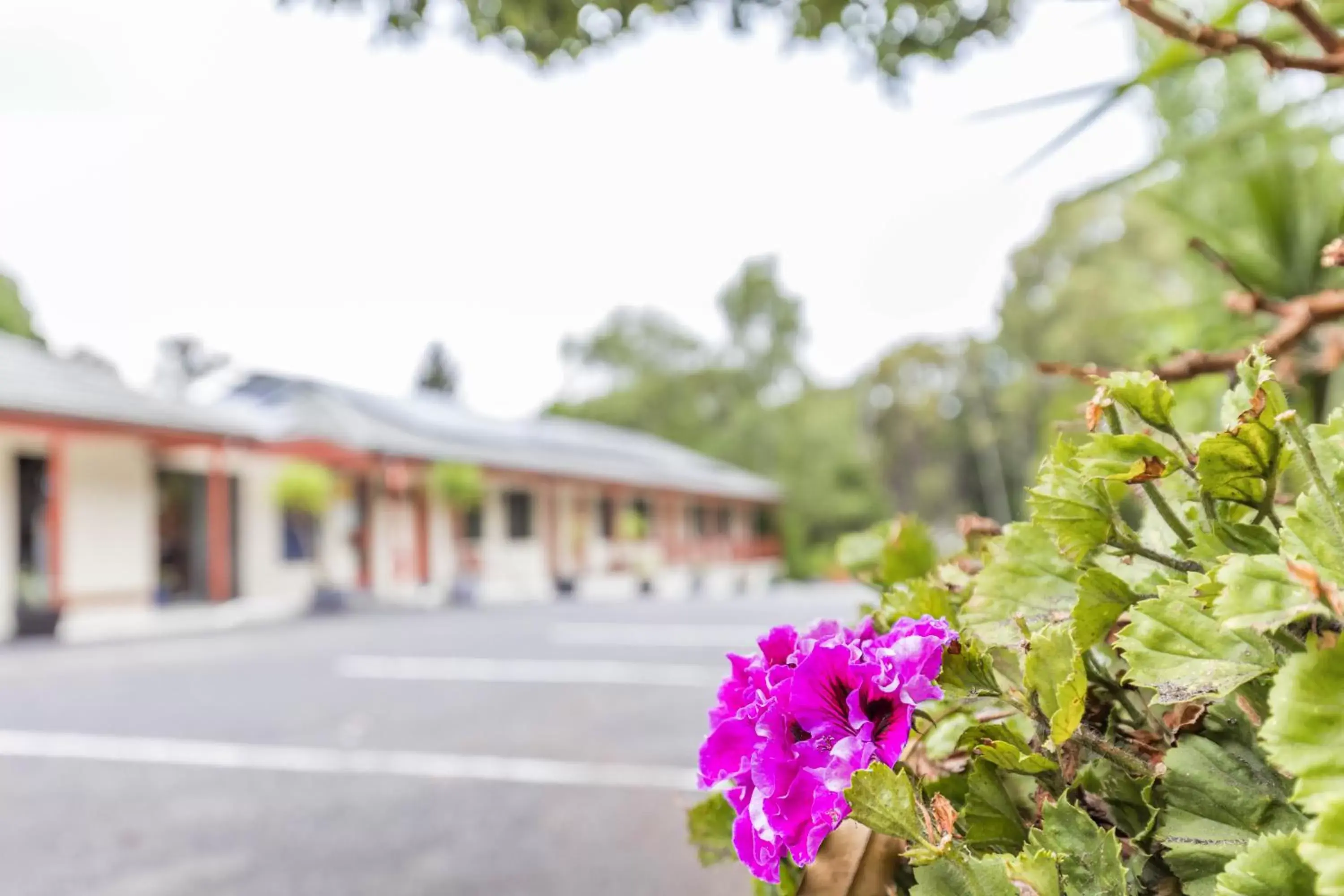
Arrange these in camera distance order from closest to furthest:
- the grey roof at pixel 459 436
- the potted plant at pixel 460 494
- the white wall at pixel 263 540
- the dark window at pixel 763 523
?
1. the white wall at pixel 263 540
2. the grey roof at pixel 459 436
3. the potted plant at pixel 460 494
4. the dark window at pixel 763 523

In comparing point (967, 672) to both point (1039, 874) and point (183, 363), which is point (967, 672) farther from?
point (183, 363)

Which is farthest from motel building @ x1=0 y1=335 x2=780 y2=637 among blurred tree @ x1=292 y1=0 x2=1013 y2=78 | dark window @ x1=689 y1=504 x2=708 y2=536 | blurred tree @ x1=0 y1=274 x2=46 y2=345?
blurred tree @ x1=292 y1=0 x2=1013 y2=78

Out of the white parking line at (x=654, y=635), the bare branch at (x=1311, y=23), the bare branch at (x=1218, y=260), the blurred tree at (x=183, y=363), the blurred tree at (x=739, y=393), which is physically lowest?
the white parking line at (x=654, y=635)

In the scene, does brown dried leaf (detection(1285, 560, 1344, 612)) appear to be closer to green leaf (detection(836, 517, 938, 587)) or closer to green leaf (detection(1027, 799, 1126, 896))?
green leaf (detection(1027, 799, 1126, 896))

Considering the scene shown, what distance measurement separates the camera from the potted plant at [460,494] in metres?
16.3

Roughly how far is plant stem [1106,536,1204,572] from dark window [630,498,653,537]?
2307cm

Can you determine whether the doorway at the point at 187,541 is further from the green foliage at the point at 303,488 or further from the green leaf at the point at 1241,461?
the green leaf at the point at 1241,461

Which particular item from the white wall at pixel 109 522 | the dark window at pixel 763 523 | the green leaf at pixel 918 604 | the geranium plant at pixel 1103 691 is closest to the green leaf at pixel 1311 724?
the geranium plant at pixel 1103 691

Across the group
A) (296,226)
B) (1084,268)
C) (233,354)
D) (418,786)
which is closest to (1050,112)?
(296,226)

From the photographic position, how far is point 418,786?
4.72 meters

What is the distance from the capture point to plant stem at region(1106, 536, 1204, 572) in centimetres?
49

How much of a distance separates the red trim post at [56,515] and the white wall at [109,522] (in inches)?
2.9

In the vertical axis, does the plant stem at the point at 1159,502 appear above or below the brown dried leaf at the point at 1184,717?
above

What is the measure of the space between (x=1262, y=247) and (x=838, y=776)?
1842mm
